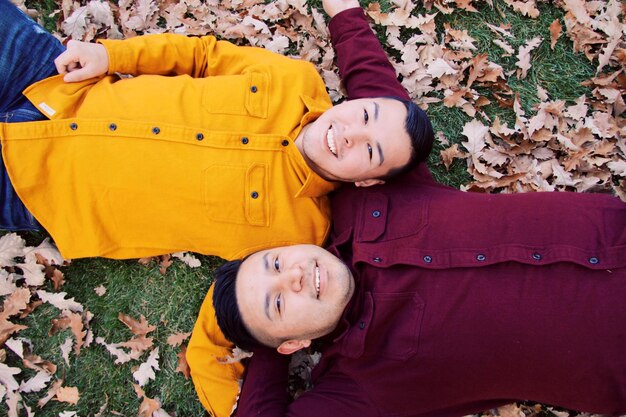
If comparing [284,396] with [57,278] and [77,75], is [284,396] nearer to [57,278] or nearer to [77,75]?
[57,278]

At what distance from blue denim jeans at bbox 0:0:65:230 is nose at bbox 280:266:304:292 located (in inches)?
92.0

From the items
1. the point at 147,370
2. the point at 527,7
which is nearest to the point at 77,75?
the point at 147,370

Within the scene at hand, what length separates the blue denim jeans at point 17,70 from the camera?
12.9 feet

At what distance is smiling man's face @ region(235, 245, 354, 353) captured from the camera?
3234 millimetres

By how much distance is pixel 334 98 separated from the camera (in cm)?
489

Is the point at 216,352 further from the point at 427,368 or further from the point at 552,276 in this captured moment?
the point at 552,276

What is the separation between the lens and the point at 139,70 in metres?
4.20

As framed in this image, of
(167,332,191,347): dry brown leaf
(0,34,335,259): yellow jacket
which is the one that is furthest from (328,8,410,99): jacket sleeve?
(167,332,191,347): dry brown leaf

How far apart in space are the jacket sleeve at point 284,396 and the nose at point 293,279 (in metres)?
0.87

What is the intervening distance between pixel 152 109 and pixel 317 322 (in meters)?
2.08

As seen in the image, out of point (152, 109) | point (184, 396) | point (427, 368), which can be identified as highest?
point (152, 109)

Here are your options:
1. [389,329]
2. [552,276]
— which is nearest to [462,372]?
[389,329]

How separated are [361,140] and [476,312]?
1.42 meters

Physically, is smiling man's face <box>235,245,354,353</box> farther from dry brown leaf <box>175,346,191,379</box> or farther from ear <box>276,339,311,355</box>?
dry brown leaf <box>175,346,191,379</box>
